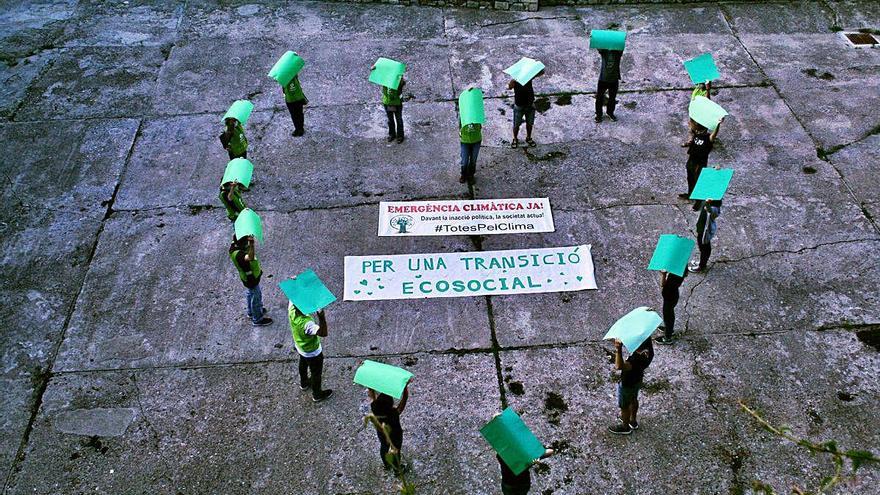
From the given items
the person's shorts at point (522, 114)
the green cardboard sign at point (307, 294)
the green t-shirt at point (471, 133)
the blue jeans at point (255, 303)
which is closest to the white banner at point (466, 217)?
the green t-shirt at point (471, 133)

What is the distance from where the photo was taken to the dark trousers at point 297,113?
10000mm

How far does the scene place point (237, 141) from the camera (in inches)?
356

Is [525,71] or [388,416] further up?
[525,71]

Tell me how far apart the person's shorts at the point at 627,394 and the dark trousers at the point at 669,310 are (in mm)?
1203

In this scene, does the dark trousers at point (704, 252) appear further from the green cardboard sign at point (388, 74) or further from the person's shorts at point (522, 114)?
the green cardboard sign at point (388, 74)

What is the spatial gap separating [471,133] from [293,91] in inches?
105

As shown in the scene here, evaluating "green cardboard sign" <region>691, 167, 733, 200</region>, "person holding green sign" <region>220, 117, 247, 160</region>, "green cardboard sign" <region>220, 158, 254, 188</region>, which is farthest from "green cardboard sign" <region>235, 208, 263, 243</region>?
"green cardboard sign" <region>691, 167, 733, 200</region>

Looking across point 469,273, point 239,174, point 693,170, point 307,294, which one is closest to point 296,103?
point 239,174

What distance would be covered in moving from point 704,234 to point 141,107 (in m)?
8.21

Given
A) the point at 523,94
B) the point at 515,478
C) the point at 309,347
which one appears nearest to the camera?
the point at 515,478

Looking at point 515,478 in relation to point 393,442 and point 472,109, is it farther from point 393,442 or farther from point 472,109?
point 472,109

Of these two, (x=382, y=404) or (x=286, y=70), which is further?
(x=286, y=70)

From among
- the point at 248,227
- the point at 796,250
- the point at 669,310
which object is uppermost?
the point at 248,227

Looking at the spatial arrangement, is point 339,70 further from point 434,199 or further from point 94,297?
point 94,297
